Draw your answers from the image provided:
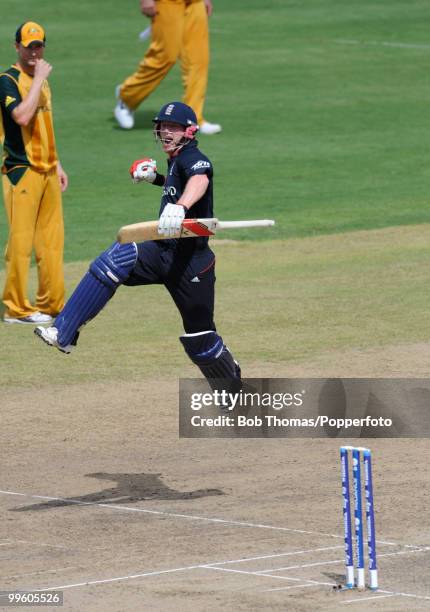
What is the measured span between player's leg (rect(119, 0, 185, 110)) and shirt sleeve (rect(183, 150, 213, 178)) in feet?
46.7

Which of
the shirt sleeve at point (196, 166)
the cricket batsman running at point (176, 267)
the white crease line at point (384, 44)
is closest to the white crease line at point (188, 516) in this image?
the cricket batsman running at point (176, 267)

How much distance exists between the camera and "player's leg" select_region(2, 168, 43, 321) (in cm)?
1653

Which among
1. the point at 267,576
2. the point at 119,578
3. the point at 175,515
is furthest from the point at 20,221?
the point at 267,576

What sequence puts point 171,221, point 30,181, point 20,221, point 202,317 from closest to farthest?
point 171,221 → point 202,317 → point 30,181 → point 20,221

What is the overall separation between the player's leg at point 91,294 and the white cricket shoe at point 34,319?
551cm

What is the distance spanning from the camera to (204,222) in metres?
11.0

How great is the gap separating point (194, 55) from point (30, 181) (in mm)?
9446

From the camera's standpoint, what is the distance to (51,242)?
16812 millimetres

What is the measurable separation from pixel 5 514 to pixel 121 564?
4.89ft

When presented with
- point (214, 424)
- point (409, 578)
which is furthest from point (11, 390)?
point (409, 578)

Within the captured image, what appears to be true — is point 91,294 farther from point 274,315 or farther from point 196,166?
point 274,315

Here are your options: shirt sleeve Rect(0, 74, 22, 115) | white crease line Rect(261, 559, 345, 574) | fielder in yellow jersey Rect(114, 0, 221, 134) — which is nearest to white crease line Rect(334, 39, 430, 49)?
fielder in yellow jersey Rect(114, 0, 221, 134)

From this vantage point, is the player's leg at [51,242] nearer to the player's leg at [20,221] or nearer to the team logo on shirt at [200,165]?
the player's leg at [20,221]

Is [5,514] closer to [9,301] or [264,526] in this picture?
[264,526]
